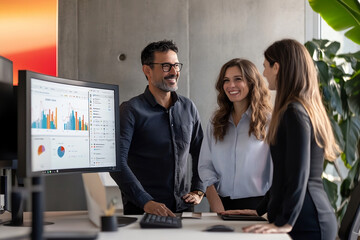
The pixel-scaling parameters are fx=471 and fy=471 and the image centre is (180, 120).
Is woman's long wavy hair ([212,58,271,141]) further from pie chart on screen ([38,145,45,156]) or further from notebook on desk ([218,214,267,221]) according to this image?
pie chart on screen ([38,145,45,156])

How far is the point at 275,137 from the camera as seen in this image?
1.74 meters

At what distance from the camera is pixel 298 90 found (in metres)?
1.77

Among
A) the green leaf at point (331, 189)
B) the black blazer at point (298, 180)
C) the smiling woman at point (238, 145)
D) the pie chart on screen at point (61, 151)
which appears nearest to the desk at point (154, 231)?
the black blazer at point (298, 180)

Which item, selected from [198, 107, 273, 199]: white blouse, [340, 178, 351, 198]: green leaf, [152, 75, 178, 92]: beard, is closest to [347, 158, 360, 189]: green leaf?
[340, 178, 351, 198]: green leaf

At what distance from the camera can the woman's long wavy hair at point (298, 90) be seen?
1718 millimetres

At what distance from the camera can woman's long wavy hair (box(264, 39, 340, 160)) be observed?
5.64ft

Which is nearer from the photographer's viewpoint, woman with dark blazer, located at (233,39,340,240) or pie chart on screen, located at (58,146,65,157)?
woman with dark blazer, located at (233,39,340,240)

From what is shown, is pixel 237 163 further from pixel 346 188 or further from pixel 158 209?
pixel 346 188

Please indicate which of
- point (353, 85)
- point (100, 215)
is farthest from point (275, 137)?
point (353, 85)

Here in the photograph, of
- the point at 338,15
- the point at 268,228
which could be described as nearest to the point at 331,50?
the point at 338,15

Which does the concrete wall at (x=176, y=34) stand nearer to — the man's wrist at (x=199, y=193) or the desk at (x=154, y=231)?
the man's wrist at (x=199, y=193)

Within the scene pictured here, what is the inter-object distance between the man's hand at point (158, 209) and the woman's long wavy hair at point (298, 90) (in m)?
0.57

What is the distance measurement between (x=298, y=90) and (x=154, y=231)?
0.74 metres

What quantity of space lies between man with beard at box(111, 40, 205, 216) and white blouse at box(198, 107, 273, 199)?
146mm
